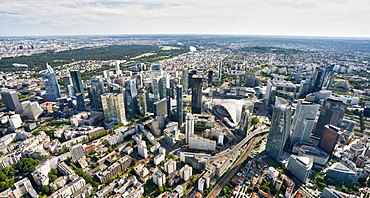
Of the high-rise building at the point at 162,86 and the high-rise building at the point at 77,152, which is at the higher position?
the high-rise building at the point at 162,86

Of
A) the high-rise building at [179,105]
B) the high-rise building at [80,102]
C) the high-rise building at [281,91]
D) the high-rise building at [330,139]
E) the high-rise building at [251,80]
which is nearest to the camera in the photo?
the high-rise building at [330,139]

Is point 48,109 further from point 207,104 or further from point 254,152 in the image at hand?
point 254,152

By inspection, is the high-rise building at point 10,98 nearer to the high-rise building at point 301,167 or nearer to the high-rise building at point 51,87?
the high-rise building at point 51,87

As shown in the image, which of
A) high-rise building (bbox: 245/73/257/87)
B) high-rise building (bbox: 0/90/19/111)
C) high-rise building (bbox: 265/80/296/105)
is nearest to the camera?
high-rise building (bbox: 265/80/296/105)

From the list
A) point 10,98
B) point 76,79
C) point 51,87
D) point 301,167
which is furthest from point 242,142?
point 10,98

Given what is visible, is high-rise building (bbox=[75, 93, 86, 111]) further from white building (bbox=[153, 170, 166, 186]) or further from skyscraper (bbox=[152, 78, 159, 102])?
white building (bbox=[153, 170, 166, 186])

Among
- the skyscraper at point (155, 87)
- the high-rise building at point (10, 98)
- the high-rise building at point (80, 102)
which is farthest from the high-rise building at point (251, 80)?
the high-rise building at point (10, 98)

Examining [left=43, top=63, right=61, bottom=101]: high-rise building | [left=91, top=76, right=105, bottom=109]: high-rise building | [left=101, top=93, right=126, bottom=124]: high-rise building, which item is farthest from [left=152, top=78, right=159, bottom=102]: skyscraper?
[left=43, top=63, right=61, bottom=101]: high-rise building
